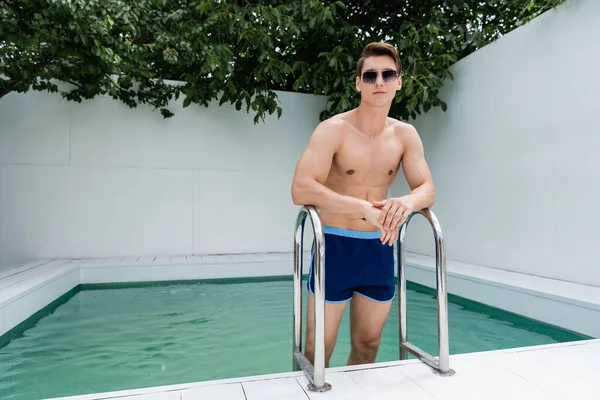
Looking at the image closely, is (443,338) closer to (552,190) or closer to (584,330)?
(584,330)

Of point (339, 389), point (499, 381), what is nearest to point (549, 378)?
point (499, 381)

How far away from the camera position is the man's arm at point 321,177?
1.37 metres

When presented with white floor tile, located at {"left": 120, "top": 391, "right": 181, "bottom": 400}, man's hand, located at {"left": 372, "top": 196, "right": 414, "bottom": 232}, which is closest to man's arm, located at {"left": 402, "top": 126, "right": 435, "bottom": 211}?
man's hand, located at {"left": 372, "top": 196, "right": 414, "bottom": 232}

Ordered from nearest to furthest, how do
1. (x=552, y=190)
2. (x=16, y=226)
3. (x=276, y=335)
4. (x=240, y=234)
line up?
(x=276, y=335)
(x=552, y=190)
(x=16, y=226)
(x=240, y=234)

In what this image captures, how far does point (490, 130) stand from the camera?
4.52 m

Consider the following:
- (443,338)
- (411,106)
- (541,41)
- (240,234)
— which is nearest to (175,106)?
(240,234)

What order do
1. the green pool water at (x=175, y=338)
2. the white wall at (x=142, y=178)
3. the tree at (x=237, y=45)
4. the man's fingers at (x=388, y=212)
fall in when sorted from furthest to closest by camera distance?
the white wall at (x=142, y=178)
the tree at (x=237, y=45)
the green pool water at (x=175, y=338)
the man's fingers at (x=388, y=212)

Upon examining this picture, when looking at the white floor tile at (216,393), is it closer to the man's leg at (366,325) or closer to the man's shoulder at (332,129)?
the man's leg at (366,325)

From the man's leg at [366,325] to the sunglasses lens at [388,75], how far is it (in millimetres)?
860

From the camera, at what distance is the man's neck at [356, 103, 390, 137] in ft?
5.08

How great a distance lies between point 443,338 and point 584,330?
6.03ft

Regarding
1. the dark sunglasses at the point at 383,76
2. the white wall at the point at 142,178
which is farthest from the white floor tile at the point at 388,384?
the white wall at the point at 142,178

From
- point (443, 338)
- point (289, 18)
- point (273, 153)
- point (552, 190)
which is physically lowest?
point (443, 338)

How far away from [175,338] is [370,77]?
7.80ft
